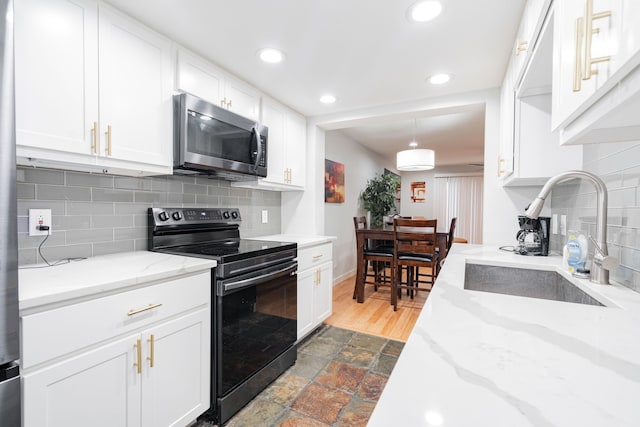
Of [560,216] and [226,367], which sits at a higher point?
[560,216]

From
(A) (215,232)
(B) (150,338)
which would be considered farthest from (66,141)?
(A) (215,232)

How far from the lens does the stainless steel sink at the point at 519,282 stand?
55.2 inches

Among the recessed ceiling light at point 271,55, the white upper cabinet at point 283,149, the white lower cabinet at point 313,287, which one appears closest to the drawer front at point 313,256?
the white lower cabinet at point 313,287

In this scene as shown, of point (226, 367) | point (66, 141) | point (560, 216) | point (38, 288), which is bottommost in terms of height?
point (226, 367)

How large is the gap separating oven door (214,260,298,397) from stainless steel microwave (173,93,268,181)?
71cm

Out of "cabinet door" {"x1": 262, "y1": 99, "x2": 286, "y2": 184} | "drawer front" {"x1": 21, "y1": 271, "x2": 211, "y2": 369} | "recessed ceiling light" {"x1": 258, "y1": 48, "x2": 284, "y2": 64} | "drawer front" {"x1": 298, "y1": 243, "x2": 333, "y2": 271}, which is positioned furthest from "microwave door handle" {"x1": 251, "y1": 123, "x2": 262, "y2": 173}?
"drawer front" {"x1": 21, "y1": 271, "x2": 211, "y2": 369}

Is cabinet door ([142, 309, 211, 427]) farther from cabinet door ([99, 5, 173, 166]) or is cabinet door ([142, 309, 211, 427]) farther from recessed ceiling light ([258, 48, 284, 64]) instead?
recessed ceiling light ([258, 48, 284, 64])

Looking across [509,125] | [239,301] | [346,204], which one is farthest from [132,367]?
[346,204]

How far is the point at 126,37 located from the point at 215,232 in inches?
51.2

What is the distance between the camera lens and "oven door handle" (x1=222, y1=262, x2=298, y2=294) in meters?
1.58

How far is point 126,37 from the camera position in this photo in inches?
59.4

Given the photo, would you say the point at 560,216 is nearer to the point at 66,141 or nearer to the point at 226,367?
the point at 226,367

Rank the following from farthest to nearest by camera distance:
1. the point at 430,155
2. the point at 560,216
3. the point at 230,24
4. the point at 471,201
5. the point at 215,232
Answer: 1. the point at 471,201
2. the point at 430,155
3. the point at 215,232
4. the point at 560,216
5. the point at 230,24

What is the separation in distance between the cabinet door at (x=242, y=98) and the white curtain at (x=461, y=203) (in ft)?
19.9
